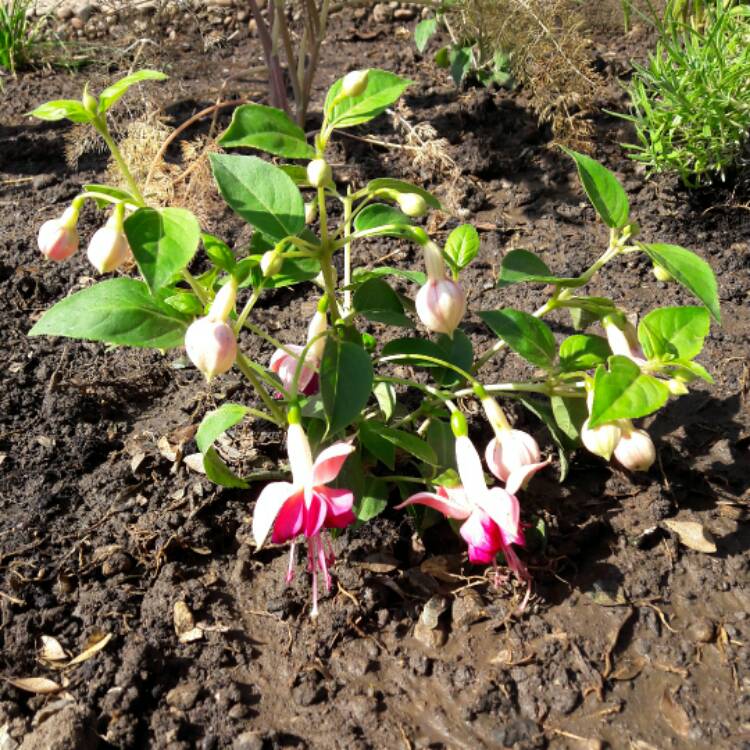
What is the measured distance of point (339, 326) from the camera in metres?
1.29

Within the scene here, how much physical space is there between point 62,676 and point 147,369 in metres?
0.75

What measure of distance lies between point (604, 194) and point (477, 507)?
52 cm

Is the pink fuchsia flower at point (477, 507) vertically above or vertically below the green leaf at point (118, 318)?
below

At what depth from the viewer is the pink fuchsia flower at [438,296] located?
1.16 meters

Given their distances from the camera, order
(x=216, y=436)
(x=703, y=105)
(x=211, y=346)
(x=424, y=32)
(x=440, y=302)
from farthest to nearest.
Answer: (x=424, y=32) < (x=703, y=105) < (x=216, y=436) < (x=440, y=302) < (x=211, y=346)

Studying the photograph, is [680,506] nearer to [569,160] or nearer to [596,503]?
[596,503]

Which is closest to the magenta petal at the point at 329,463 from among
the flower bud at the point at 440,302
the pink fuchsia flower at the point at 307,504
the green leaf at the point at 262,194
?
the pink fuchsia flower at the point at 307,504

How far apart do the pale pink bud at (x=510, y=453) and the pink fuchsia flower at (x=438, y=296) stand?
19 cm

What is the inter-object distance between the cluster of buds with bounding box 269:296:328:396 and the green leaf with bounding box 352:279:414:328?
7 cm

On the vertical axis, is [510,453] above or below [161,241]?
below

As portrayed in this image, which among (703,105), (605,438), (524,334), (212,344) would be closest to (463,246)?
(524,334)

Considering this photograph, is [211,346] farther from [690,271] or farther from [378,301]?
[690,271]

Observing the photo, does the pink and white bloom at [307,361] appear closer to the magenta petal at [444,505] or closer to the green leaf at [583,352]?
the magenta petal at [444,505]

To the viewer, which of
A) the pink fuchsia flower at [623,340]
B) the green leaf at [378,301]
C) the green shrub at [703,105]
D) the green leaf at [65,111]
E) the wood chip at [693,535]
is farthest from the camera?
the green shrub at [703,105]
